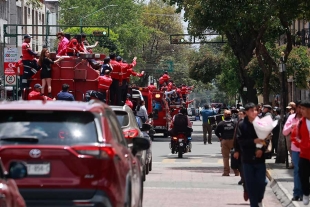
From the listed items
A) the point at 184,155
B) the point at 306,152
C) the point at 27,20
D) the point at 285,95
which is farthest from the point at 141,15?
the point at 306,152

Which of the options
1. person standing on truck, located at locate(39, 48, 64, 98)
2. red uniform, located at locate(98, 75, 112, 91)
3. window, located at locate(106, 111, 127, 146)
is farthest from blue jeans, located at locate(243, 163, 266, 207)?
person standing on truck, located at locate(39, 48, 64, 98)

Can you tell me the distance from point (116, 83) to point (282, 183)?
7312 mm

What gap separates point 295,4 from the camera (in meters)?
24.2

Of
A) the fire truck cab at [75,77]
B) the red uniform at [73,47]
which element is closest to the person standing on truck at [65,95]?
the fire truck cab at [75,77]

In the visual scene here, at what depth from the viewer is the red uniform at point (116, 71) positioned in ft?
84.1

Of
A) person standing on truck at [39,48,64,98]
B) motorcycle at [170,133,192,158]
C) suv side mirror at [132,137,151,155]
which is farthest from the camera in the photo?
motorcycle at [170,133,192,158]

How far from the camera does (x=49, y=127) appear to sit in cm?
959

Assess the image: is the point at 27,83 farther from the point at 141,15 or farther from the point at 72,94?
the point at 141,15

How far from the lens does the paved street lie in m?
16.9

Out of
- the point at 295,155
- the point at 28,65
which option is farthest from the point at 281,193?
the point at 28,65

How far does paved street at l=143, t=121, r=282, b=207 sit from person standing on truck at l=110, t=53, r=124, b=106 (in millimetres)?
2240

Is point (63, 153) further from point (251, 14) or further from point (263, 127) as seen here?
point (251, 14)

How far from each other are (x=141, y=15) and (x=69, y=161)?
90.7m

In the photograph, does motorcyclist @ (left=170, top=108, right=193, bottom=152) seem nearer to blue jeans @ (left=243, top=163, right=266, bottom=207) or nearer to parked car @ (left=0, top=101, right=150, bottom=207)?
blue jeans @ (left=243, top=163, right=266, bottom=207)
